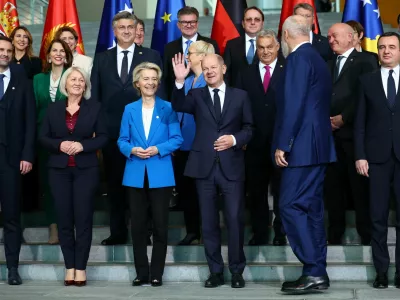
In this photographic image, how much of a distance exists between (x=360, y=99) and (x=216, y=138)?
1.12 m

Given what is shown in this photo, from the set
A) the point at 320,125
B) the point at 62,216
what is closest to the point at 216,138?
the point at 320,125

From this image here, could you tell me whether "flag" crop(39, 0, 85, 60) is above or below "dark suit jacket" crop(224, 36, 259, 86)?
above

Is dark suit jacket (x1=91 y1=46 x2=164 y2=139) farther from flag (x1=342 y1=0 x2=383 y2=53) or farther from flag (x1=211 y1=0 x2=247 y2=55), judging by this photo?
flag (x1=342 y1=0 x2=383 y2=53)

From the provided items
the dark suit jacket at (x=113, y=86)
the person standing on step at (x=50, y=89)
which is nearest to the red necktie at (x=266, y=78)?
the dark suit jacket at (x=113, y=86)

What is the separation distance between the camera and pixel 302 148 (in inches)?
257

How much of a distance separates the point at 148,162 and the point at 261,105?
3.97 ft

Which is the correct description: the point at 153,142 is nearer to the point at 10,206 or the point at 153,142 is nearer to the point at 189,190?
the point at 189,190

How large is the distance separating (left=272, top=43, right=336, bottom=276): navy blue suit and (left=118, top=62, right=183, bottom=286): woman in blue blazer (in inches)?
38.4

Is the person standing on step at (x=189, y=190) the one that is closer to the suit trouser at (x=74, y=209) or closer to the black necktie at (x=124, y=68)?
the black necktie at (x=124, y=68)

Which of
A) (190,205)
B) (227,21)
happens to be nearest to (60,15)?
(227,21)

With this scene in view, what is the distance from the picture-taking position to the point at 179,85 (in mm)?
7148

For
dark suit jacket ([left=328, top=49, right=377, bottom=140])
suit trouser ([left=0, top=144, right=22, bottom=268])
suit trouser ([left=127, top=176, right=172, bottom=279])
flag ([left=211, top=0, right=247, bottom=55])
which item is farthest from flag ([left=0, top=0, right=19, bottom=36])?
dark suit jacket ([left=328, top=49, right=377, bottom=140])

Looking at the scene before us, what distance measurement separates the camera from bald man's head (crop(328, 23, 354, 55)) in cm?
782

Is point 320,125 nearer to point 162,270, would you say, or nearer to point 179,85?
point 179,85
